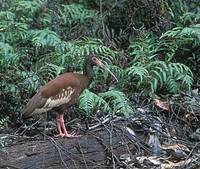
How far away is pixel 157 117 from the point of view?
7473 mm

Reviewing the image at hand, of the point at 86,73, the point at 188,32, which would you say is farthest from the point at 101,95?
the point at 188,32

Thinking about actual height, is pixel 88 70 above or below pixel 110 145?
above

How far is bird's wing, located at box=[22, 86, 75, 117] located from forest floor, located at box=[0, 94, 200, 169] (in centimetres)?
31

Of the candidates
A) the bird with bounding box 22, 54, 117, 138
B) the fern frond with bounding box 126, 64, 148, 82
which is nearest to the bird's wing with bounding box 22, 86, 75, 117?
the bird with bounding box 22, 54, 117, 138

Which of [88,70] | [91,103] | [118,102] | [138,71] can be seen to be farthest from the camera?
[138,71]

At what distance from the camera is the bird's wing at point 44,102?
20.5 ft

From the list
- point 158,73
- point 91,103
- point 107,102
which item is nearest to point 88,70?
point 91,103

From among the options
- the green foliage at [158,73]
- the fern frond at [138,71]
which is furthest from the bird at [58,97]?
the green foliage at [158,73]

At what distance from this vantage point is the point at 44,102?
6277 mm

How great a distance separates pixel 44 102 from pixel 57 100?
0.50 ft

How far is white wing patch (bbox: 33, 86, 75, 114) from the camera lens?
6.29 metres

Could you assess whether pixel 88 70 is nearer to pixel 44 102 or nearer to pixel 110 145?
pixel 44 102

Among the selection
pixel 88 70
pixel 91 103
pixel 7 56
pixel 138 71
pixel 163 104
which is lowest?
pixel 163 104

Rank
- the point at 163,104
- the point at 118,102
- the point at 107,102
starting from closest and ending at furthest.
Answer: the point at 118,102, the point at 163,104, the point at 107,102
